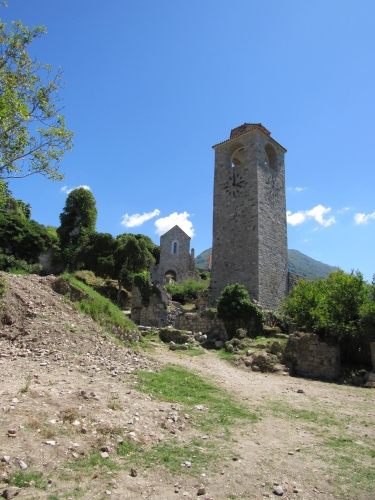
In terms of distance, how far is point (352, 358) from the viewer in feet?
39.9

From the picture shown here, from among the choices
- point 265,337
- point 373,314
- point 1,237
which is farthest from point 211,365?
point 1,237

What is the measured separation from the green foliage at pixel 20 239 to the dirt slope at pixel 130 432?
23461mm

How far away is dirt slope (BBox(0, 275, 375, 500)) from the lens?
3.45 m

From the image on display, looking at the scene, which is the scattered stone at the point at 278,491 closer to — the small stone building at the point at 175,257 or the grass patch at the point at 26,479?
the grass patch at the point at 26,479

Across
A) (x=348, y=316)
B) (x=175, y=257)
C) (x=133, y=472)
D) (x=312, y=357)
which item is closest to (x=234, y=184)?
(x=348, y=316)

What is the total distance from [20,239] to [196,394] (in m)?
27.6

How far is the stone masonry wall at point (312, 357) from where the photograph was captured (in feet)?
36.2

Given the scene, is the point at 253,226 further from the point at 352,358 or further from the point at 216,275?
the point at 352,358

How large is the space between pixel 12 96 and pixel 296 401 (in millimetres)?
8753

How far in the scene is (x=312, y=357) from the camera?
11.2m

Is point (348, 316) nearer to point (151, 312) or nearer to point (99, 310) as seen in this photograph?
point (99, 310)

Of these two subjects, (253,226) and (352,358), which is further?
(253,226)

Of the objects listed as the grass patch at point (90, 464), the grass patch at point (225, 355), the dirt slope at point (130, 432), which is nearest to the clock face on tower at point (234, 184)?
the grass patch at point (225, 355)

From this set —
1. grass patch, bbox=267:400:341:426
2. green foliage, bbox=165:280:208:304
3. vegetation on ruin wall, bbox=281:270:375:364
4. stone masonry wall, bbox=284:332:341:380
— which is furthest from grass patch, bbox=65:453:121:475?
green foliage, bbox=165:280:208:304
